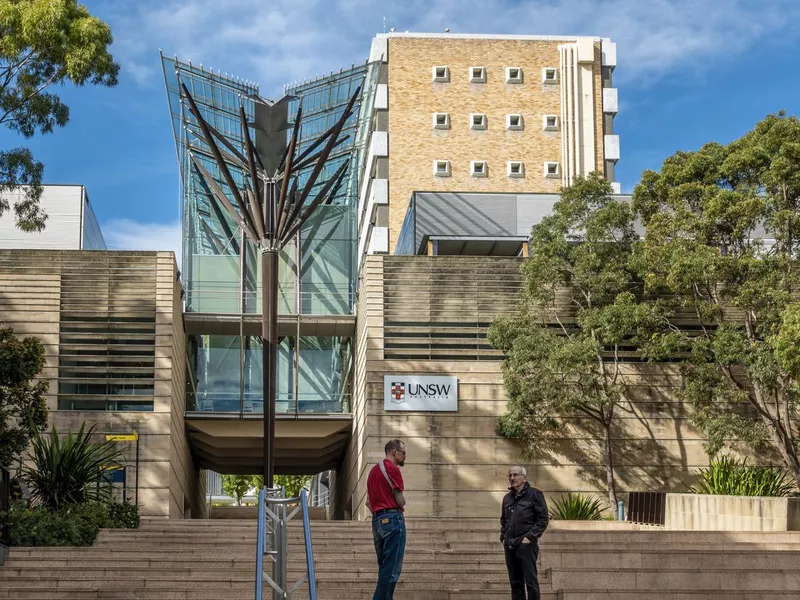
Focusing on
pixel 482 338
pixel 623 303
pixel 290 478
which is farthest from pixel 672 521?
pixel 290 478

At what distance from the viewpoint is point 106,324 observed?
28266 mm

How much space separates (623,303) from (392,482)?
16.1m

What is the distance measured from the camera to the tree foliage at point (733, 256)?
23469mm

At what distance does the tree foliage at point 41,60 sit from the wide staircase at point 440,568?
6787 mm

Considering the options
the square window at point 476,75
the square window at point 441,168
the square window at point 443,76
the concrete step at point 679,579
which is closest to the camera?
the concrete step at point 679,579

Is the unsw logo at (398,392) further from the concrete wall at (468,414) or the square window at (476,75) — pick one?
the square window at (476,75)

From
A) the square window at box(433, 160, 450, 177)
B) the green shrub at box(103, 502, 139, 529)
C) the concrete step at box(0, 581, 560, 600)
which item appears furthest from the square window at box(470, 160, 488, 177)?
the concrete step at box(0, 581, 560, 600)

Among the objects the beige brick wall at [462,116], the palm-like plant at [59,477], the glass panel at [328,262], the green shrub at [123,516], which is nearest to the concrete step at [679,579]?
the palm-like plant at [59,477]

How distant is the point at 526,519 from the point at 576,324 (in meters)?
17.2

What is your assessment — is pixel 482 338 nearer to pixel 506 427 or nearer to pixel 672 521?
pixel 506 427

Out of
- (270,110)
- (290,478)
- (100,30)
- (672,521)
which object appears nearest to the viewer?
(270,110)

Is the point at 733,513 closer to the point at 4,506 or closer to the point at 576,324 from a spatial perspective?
the point at 576,324

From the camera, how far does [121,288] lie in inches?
1120

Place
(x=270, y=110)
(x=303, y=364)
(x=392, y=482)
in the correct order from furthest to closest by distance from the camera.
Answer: (x=303, y=364), (x=270, y=110), (x=392, y=482)
